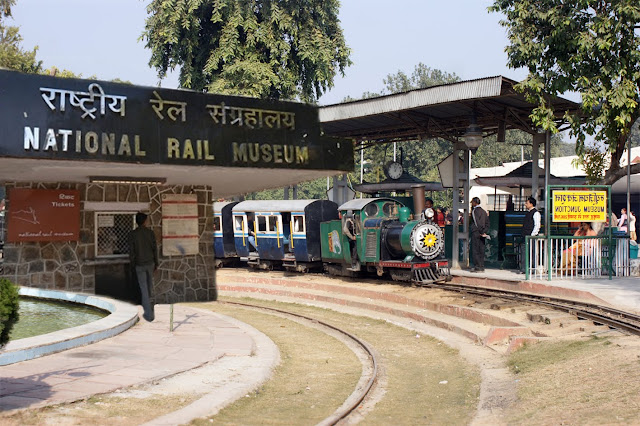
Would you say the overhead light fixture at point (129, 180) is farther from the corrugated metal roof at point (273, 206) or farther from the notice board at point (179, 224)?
the corrugated metal roof at point (273, 206)

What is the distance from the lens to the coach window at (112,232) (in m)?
16.5

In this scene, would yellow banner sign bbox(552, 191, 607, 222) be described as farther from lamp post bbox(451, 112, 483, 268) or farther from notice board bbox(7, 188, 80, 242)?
notice board bbox(7, 188, 80, 242)

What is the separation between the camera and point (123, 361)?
365 inches

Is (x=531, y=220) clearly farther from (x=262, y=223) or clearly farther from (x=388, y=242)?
(x=262, y=223)

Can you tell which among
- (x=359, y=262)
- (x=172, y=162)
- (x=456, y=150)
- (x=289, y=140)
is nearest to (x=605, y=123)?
(x=456, y=150)

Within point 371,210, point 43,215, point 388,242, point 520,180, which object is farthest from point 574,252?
point 43,215

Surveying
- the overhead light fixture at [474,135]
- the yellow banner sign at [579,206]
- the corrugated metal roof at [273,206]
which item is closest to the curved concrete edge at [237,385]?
the yellow banner sign at [579,206]

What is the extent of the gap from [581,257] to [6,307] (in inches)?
606

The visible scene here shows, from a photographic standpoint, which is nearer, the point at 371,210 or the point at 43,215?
the point at 43,215

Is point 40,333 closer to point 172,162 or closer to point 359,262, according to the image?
point 172,162

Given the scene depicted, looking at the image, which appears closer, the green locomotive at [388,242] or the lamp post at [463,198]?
the green locomotive at [388,242]

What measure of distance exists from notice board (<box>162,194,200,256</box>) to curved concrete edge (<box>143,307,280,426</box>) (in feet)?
18.4

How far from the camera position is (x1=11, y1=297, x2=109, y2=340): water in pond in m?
11.0

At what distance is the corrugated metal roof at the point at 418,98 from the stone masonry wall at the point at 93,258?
6874mm
